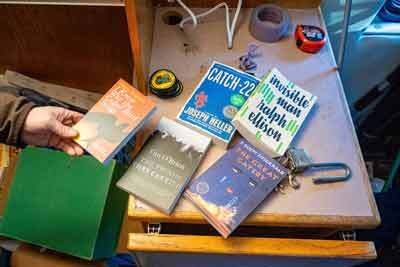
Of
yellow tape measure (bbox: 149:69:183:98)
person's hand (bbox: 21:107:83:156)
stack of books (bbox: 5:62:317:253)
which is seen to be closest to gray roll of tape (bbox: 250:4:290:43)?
stack of books (bbox: 5:62:317:253)

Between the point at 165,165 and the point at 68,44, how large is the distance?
61cm

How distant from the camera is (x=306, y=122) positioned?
30.4 inches

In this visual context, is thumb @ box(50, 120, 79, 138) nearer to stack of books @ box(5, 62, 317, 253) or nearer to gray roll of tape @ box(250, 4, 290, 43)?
stack of books @ box(5, 62, 317, 253)

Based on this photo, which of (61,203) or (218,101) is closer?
(218,101)

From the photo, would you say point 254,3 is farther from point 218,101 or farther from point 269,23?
point 218,101

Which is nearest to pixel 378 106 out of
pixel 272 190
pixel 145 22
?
pixel 272 190

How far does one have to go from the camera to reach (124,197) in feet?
3.21

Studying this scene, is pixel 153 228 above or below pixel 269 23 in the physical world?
below

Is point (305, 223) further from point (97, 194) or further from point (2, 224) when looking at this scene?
point (2, 224)

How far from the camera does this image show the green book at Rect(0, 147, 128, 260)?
2.86 ft

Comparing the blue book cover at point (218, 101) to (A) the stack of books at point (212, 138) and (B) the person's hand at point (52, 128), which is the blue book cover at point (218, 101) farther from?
(B) the person's hand at point (52, 128)

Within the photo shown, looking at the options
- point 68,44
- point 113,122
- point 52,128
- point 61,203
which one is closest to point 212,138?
point 113,122

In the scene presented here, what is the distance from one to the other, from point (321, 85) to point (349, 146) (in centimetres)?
16

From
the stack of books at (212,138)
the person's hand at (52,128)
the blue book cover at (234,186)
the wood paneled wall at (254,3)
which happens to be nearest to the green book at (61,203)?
the person's hand at (52,128)
